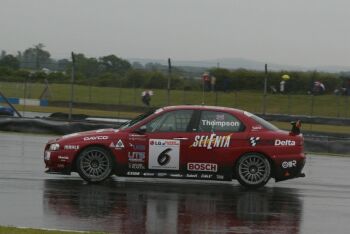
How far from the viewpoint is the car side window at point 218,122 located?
1231cm

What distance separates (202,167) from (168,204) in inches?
73.9

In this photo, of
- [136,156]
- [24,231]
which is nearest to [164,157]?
[136,156]

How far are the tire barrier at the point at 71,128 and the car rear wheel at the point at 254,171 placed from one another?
9110mm

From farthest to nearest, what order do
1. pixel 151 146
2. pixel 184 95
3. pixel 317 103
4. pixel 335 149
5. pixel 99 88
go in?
pixel 317 103 → pixel 99 88 → pixel 184 95 → pixel 335 149 → pixel 151 146

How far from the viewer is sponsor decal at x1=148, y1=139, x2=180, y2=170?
39.5 ft

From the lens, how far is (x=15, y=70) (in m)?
36.9

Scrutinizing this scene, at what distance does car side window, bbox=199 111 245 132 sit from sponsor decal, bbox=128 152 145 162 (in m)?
1.11

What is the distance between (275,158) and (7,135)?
11305 mm

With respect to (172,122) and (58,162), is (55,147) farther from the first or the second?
(172,122)

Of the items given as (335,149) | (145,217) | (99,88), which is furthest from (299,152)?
(99,88)

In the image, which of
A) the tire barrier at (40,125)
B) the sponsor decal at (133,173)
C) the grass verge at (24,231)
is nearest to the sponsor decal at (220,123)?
the sponsor decal at (133,173)

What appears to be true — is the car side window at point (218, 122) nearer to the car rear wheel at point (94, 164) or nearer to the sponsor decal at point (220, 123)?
the sponsor decal at point (220, 123)

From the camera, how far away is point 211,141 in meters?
12.2

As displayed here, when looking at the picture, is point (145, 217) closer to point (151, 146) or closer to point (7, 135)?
point (151, 146)
